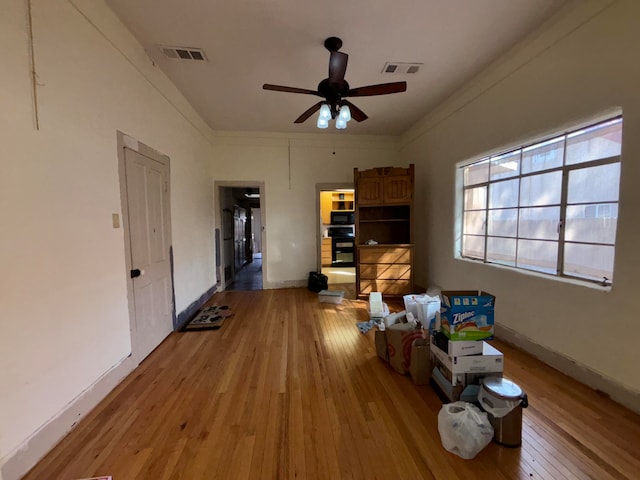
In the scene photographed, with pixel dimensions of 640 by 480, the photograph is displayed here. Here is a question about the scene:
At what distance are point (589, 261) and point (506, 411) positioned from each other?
1.63 meters

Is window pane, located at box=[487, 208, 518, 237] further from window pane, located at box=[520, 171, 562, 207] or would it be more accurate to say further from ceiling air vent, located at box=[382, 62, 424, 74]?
ceiling air vent, located at box=[382, 62, 424, 74]

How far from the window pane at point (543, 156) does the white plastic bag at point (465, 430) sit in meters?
2.37

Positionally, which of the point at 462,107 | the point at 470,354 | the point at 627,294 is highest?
the point at 462,107

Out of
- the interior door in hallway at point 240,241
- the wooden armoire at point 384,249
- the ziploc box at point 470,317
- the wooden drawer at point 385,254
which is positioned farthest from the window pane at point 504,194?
the interior door in hallway at point 240,241

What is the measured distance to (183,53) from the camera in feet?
9.32

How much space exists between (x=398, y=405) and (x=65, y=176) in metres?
2.85

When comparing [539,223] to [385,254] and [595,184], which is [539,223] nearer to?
[595,184]

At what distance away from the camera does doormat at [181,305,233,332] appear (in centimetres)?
351

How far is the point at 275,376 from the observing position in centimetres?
237

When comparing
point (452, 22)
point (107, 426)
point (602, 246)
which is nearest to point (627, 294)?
point (602, 246)

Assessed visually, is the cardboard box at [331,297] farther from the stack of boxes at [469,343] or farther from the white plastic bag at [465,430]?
the white plastic bag at [465,430]

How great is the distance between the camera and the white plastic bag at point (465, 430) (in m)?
1.52

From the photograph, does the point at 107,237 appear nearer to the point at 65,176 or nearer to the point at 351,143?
the point at 65,176

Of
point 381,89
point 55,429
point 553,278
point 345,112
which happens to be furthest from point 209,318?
point 553,278
